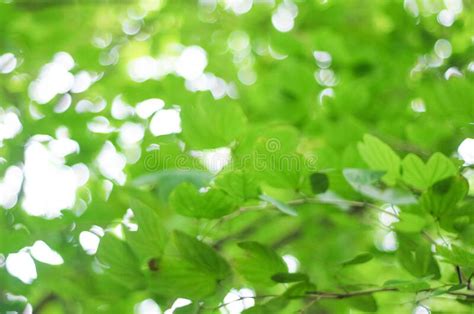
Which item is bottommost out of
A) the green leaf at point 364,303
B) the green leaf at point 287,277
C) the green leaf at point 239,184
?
the green leaf at point 364,303

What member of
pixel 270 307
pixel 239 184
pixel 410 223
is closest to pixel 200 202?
pixel 239 184

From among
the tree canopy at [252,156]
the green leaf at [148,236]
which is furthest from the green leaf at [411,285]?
the green leaf at [148,236]

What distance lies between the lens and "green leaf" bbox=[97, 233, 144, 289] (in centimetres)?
74

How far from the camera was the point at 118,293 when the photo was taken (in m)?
0.83

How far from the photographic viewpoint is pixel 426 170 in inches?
26.8

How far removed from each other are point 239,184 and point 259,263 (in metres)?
0.10

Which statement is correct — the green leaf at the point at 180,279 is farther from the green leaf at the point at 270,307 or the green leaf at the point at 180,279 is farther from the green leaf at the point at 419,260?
the green leaf at the point at 419,260

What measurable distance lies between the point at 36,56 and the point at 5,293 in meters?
0.80

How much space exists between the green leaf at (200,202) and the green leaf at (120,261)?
11 cm

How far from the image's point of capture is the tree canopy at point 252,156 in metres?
0.70

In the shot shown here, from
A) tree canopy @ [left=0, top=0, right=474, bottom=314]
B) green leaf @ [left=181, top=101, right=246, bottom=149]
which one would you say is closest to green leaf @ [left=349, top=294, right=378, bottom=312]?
tree canopy @ [left=0, top=0, right=474, bottom=314]

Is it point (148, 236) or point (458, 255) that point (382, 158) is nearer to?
point (458, 255)

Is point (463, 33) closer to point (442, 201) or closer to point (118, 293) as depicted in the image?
point (442, 201)

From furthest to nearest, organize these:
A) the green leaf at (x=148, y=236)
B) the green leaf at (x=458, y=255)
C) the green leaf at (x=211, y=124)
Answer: the green leaf at (x=211, y=124), the green leaf at (x=148, y=236), the green leaf at (x=458, y=255)
